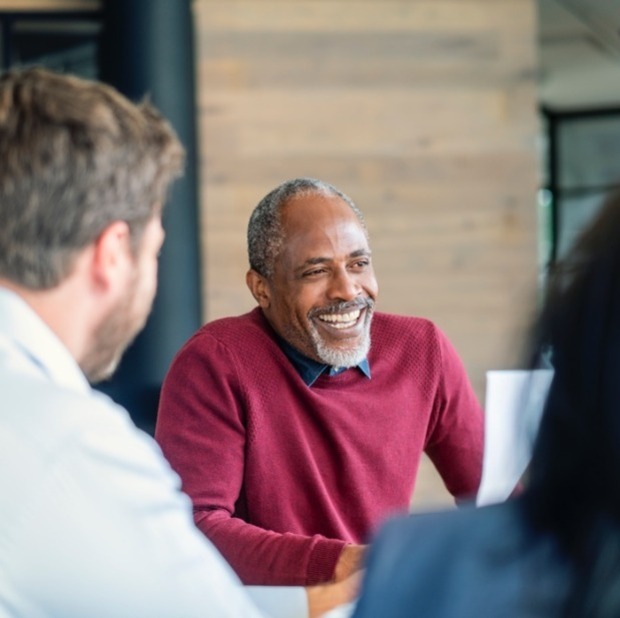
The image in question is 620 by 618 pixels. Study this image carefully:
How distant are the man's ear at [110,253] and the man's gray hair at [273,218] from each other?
2.75 ft

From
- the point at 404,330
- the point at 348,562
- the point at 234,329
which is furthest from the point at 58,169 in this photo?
the point at 404,330

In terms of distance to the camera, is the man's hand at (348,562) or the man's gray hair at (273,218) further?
the man's gray hair at (273,218)

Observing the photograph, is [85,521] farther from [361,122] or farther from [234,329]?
[361,122]

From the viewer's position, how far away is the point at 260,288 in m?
2.23

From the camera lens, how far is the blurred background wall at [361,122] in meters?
5.00

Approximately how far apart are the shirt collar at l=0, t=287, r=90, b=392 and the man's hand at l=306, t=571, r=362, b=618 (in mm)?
428

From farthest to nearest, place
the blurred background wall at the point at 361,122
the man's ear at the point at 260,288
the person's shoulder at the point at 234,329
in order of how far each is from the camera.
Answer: the blurred background wall at the point at 361,122
the man's ear at the point at 260,288
the person's shoulder at the point at 234,329

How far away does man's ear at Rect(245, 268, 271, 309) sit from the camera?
2.22 m

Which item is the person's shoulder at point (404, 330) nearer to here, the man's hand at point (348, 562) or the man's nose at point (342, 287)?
the man's nose at point (342, 287)

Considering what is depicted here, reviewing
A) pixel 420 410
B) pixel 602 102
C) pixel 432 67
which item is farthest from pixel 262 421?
pixel 602 102

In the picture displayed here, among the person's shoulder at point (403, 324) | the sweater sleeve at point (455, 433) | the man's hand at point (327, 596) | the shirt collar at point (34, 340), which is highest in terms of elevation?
the shirt collar at point (34, 340)

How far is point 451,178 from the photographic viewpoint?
5359mm

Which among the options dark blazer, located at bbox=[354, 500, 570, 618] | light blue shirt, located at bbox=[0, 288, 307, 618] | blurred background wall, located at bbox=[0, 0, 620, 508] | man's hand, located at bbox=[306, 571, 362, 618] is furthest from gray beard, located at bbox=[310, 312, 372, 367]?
blurred background wall, located at bbox=[0, 0, 620, 508]

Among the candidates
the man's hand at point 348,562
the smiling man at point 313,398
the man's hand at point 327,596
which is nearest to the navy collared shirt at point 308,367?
the smiling man at point 313,398
